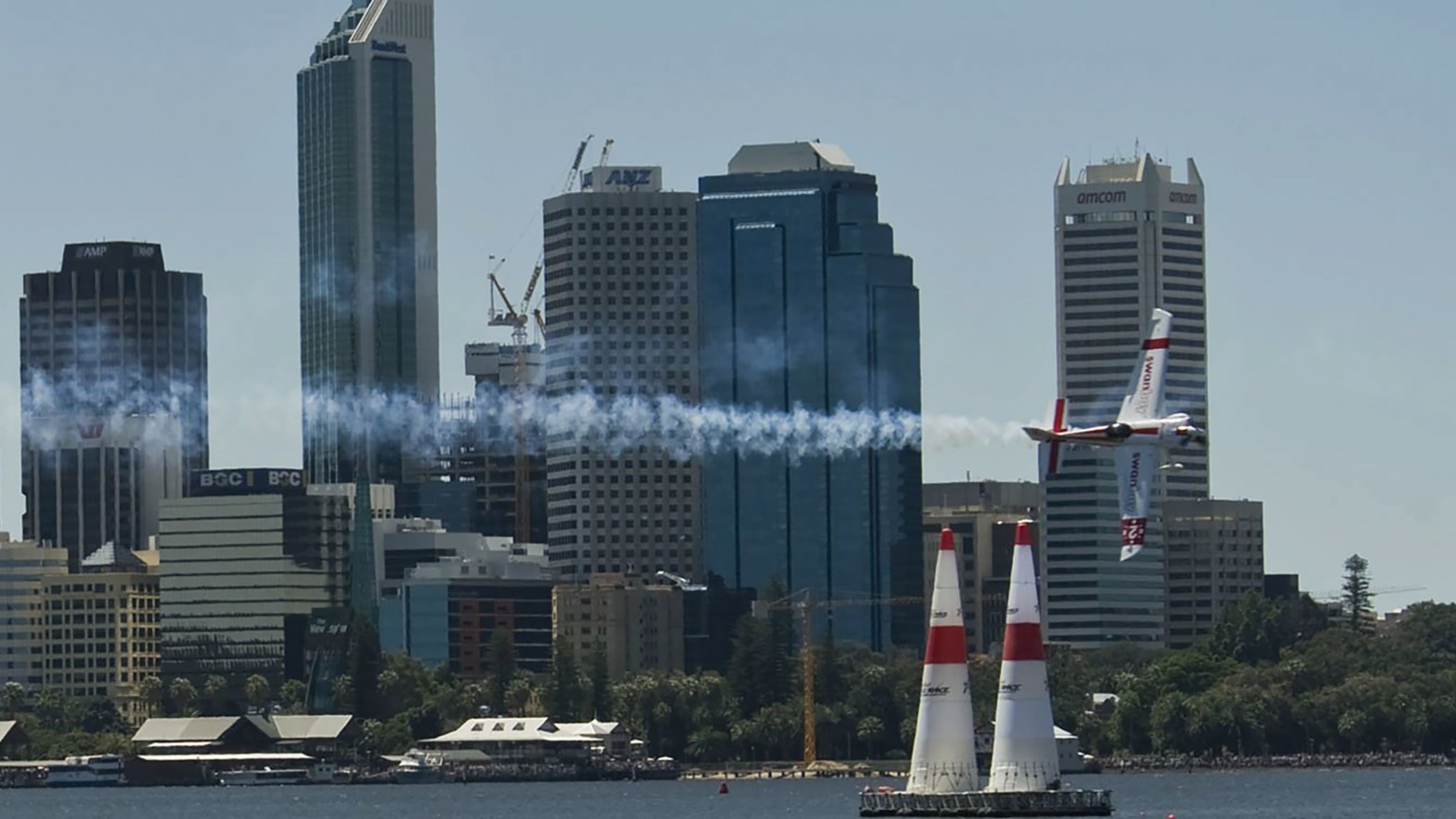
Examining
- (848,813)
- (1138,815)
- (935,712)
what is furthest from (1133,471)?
(848,813)

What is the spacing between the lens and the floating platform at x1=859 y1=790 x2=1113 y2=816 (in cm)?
13500

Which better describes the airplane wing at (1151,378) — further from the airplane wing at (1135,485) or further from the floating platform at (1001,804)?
the floating platform at (1001,804)

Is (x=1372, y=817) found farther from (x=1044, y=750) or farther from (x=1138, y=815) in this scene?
(x=1044, y=750)

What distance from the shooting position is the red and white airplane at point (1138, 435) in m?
138

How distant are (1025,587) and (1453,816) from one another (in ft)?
210

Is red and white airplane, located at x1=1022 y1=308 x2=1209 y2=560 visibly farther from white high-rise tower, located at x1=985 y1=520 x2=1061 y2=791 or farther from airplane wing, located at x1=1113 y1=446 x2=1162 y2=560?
white high-rise tower, located at x1=985 y1=520 x2=1061 y2=791

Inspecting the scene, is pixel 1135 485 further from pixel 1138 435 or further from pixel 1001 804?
pixel 1001 804

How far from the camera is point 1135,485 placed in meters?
142

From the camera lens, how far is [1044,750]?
136 meters

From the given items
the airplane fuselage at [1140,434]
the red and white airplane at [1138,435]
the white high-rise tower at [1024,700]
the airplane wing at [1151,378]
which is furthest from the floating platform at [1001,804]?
the airplane wing at [1151,378]

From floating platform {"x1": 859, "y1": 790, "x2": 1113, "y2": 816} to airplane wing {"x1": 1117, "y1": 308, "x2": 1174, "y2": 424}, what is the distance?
14.3m

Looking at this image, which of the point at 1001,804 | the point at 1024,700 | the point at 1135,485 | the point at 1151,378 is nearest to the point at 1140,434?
the point at 1151,378

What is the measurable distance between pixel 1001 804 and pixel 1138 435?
14.4 meters

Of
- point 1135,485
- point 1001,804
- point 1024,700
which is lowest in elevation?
point 1001,804
